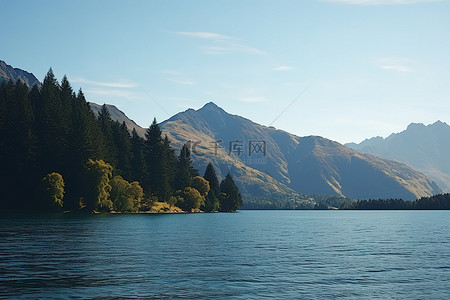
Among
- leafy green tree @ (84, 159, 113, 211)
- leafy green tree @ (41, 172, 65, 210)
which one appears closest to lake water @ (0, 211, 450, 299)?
leafy green tree @ (41, 172, 65, 210)

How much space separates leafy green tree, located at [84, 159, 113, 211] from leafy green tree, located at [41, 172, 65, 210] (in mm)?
8019

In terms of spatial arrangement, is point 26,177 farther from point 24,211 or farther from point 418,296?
point 418,296

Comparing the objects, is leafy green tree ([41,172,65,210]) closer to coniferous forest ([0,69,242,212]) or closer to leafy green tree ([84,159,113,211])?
coniferous forest ([0,69,242,212])

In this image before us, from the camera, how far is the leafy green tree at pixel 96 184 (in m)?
145

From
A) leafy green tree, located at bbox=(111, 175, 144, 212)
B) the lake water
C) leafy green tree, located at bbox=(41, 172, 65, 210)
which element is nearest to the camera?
the lake water

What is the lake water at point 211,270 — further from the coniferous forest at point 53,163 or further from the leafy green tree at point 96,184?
the coniferous forest at point 53,163

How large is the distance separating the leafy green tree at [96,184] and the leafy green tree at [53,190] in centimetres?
802

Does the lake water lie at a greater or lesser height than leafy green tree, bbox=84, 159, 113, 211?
lesser

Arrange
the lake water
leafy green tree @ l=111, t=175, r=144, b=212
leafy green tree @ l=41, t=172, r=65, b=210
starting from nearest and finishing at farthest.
→ the lake water < leafy green tree @ l=41, t=172, r=65, b=210 < leafy green tree @ l=111, t=175, r=144, b=212

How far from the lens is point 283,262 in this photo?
49.9m

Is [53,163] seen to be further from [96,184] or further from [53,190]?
[96,184]

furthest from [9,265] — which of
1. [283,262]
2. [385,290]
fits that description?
[385,290]

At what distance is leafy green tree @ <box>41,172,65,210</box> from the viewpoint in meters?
138

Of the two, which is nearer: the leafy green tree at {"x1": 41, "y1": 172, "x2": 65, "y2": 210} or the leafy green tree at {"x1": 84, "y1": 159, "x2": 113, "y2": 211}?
the leafy green tree at {"x1": 41, "y1": 172, "x2": 65, "y2": 210}
